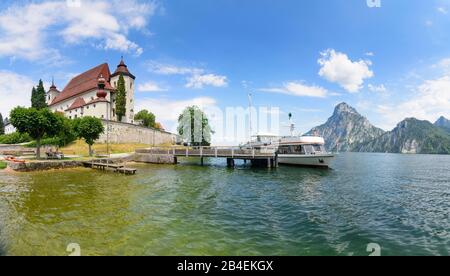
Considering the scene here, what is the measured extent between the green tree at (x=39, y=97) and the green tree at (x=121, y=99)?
1278 inches

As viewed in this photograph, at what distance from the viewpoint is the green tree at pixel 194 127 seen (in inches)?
3777

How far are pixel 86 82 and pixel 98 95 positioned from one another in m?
14.5

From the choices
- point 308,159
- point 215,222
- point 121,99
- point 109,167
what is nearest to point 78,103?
point 121,99

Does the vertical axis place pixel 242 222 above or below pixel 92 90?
below

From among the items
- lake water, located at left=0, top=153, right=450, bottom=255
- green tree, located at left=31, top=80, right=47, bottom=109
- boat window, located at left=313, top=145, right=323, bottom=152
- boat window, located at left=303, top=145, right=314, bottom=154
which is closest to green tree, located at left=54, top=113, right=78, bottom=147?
lake water, located at left=0, top=153, right=450, bottom=255

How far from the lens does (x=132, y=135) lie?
257 feet

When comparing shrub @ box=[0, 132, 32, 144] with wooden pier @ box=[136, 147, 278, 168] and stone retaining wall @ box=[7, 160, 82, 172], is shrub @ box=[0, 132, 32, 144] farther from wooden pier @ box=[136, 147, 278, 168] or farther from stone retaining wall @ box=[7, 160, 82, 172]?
stone retaining wall @ box=[7, 160, 82, 172]

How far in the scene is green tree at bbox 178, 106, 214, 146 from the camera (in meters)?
95.9

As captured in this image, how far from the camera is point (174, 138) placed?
102 m
